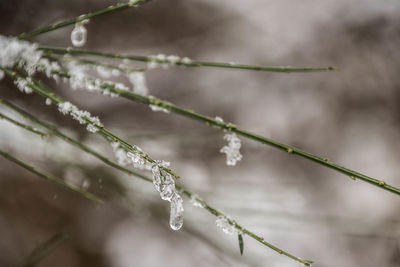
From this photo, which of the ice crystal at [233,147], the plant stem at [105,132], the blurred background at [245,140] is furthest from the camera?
the blurred background at [245,140]

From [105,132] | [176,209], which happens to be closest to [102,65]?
[105,132]

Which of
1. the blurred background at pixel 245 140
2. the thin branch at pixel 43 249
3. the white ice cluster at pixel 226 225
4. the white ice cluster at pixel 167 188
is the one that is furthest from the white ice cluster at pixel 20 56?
the blurred background at pixel 245 140

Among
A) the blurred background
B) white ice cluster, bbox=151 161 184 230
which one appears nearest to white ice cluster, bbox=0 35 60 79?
white ice cluster, bbox=151 161 184 230

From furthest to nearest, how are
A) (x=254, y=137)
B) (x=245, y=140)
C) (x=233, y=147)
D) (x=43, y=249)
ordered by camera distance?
(x=245, y=140) < (x=43, y=249) < (x=233, y=147) < (x=254, y=137)

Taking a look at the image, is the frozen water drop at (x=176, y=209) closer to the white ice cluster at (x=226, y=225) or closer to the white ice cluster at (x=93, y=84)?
the white ice cluster at (x=226, y=225)

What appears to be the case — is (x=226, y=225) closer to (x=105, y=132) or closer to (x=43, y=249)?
(x=105, y=132)

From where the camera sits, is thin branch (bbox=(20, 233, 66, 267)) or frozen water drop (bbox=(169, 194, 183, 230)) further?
thin branch (bbox=(20, 233, 66, 267))

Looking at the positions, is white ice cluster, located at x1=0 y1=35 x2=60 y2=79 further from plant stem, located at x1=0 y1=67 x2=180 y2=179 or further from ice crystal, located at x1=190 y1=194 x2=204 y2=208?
ice crystal, located at x1=190 y1=194 x2=204 y2=208

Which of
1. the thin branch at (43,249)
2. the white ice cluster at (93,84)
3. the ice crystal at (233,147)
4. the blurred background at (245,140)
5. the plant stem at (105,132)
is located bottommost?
the thin branch at (43,249)

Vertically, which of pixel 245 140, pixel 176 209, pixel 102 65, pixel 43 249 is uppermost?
pixel 245 140

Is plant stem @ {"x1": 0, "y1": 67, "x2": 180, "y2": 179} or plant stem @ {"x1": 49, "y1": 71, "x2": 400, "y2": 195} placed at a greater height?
plant stem @ {"x1": 49, "y1": 71, "x2": 400, "y2": 195}
